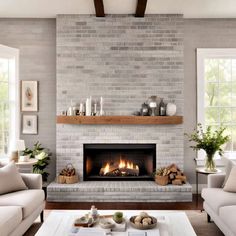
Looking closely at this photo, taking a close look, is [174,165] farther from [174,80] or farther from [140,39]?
[140,39]

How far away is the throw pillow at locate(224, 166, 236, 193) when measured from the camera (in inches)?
159

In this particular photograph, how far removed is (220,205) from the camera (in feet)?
12.2

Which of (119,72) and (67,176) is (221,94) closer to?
(119,72)

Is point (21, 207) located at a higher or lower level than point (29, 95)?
lower

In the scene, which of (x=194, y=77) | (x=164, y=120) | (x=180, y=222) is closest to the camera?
(x=180, y=222)

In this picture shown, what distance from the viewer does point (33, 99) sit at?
6.07 m

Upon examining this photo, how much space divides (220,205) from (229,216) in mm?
408

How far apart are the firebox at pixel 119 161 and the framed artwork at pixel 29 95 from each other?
1188 mm

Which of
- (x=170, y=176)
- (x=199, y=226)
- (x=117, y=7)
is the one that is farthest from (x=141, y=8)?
(x=199, y=226)

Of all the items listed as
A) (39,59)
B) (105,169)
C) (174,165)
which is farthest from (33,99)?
(174,165)

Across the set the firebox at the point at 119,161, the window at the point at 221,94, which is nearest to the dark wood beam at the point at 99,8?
the window at the point at 221,94

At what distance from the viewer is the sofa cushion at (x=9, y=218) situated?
3070mm

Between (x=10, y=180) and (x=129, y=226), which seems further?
(x=10, y=180)

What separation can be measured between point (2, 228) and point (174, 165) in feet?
10.9
